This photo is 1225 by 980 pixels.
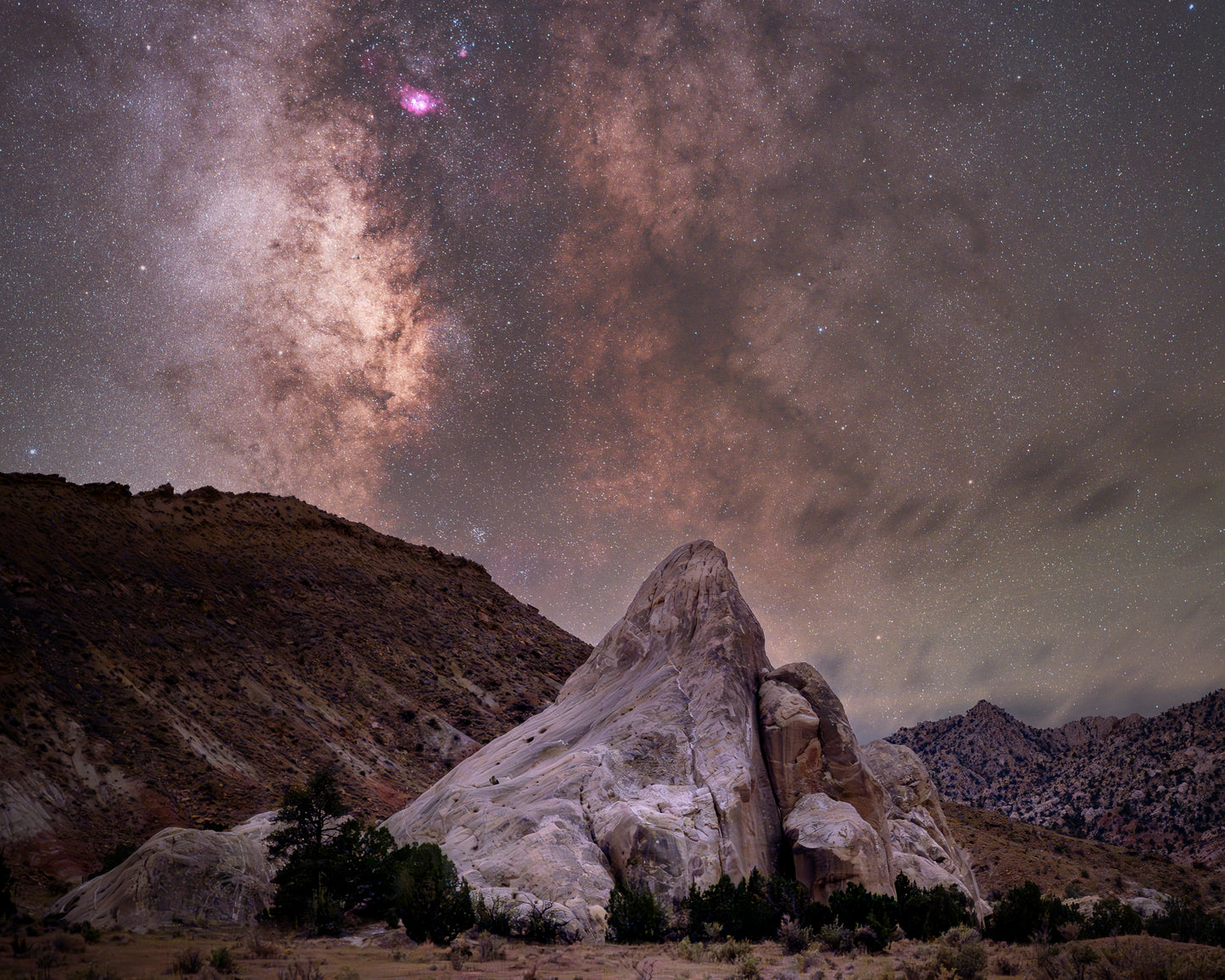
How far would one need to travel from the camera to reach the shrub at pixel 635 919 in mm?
20172

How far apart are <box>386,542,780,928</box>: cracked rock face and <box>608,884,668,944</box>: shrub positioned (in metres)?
0.68

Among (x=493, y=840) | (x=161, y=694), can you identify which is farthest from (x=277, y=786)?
(x=493, y=840)

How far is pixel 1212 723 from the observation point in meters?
85.6

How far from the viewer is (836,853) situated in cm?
2348

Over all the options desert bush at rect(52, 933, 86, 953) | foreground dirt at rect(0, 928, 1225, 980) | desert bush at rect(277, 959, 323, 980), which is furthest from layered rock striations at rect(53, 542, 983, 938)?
desert bush at rect(277, 959, 323, 980)

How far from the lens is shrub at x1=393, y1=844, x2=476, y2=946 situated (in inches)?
766

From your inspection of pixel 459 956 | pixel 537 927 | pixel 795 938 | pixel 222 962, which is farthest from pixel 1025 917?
pixel 222 962

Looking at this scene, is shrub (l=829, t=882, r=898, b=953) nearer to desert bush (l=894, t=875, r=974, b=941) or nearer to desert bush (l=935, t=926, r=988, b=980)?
desert bush (l=894, t=875, r=974, b=941)

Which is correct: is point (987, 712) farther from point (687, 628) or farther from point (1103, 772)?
point (687, 628)

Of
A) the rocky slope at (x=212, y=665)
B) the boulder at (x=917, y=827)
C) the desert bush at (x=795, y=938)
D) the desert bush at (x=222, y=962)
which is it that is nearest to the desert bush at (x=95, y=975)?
the desert bush at (x=222, y=962)

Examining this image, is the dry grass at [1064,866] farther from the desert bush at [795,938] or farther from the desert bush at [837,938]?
A: the desert bush at [795,938]

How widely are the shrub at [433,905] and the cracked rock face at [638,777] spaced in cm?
203

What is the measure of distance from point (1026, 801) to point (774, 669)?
83850mm

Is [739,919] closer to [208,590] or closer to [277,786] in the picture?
[277,786]
